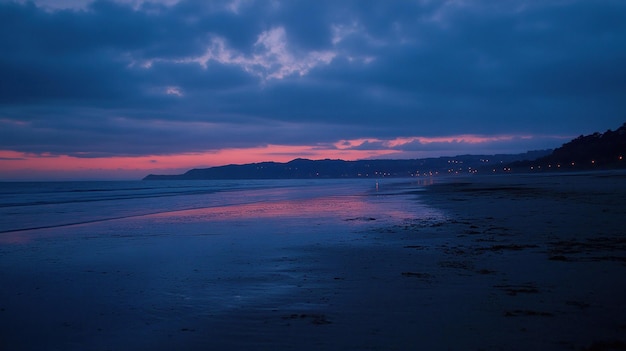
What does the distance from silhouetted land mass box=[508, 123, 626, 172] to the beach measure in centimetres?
9350

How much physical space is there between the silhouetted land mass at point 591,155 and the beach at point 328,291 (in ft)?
307

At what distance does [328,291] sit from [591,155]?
118 m

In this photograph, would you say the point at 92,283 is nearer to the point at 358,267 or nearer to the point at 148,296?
the point at 148,296

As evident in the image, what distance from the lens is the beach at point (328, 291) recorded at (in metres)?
4.13

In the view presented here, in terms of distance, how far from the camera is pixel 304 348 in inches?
153

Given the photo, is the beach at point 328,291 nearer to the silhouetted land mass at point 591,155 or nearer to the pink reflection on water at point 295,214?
the pink reflection on water at point 295,214

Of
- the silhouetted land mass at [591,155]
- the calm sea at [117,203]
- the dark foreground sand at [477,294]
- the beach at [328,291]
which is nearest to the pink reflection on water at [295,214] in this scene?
the calm sea at [117,203]

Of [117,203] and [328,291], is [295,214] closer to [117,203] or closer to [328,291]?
[328,291]

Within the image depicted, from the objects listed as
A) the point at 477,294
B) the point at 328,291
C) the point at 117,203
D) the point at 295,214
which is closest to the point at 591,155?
the point at 295,214

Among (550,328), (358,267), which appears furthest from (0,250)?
(550,328)

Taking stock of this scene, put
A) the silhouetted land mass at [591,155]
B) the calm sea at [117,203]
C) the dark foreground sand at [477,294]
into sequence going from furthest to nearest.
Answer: the silhouetted land mass at [591,155] < the calm sea at [117,203] < the dark foreground sand at [477,294]

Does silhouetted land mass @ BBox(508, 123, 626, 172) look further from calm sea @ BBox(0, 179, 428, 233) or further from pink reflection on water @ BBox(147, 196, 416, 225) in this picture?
pink reflection on water @ BBox(147, 196, 416, 225)

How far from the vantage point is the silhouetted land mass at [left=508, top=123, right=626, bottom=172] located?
90.0 meters

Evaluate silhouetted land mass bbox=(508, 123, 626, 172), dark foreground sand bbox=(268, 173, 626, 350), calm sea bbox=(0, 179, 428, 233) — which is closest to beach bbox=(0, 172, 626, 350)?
dark foreground sand bbox=(268, 173, 626, 350)
